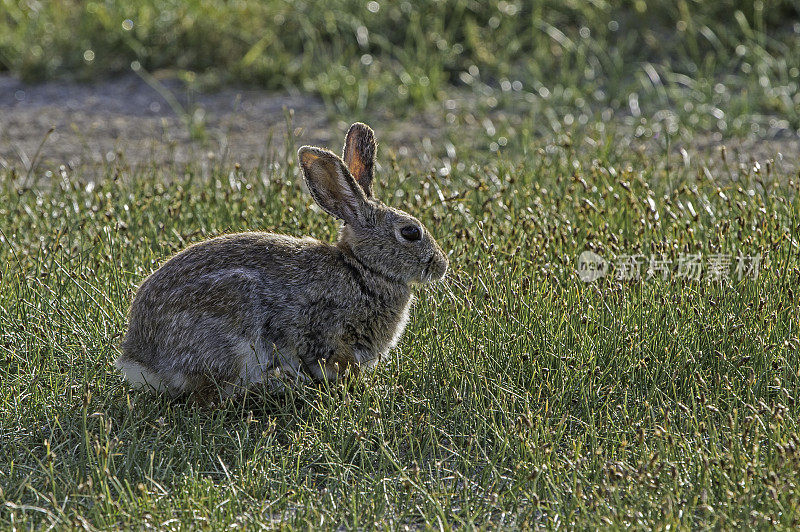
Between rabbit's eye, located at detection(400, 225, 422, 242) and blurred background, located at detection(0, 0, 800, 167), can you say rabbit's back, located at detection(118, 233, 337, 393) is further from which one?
blurred background, located at detection(0, 0, 800, 167)

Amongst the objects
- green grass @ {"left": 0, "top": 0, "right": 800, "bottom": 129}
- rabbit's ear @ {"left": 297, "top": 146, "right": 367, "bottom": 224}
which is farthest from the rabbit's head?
green grass @ {"left": 0, "top": 0, "right": 800, "bottom": 129}

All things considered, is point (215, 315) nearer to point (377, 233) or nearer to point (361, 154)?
point (377, 233)

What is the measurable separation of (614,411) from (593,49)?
635 cm

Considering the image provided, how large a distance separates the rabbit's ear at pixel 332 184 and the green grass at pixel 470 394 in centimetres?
66

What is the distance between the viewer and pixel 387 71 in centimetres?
1025

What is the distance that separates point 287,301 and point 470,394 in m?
0.91

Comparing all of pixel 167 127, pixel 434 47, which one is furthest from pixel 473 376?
pixel 434 47

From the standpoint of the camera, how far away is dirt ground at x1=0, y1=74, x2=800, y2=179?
8508mm

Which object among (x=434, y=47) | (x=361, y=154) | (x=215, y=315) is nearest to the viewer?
(x=215, y=315)

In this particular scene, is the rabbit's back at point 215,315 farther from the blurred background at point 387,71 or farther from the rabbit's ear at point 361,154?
the blurred background at point 387,71

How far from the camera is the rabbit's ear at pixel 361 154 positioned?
5.30 meters

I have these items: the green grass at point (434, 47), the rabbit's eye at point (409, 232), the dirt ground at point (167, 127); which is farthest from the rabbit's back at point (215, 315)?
the green grass at point (434, 47)

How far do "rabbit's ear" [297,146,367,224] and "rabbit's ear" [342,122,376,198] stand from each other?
9.5 inches

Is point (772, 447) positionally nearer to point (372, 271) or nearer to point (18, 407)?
point (372, 271)
